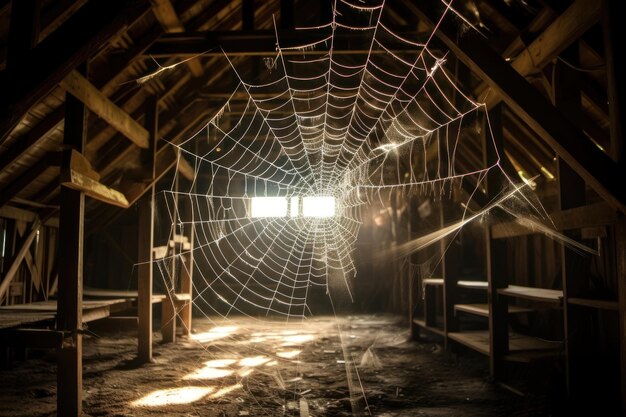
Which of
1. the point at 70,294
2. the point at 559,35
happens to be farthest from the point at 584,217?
the point at 70,294

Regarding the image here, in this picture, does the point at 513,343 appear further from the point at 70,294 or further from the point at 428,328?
the point at 70,294

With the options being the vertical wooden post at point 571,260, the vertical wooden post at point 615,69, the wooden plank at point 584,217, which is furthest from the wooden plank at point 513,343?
the vertical wooden post at point 615,69

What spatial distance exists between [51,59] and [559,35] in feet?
13.3

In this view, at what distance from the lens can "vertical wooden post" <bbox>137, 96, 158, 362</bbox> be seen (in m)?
6.98

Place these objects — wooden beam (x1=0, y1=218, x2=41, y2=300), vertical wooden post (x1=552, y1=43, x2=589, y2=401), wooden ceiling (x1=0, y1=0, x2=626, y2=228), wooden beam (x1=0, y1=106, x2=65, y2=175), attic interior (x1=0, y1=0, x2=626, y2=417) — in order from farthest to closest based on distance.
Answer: wooden beam (x1=0, y1=218, x2=41, y2=300)
wooden beam (x1=0, y1=106, x2=65, y2=175)
vertical wooden post (x1=552, y1=43, x2=589, y2=401)
attic interior (x1=0, y1=0, x2=626, y2=417)
wooden ceiling (x1=0, y1=0, x2=626, y2=228)

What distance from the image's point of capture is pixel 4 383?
5.86 m

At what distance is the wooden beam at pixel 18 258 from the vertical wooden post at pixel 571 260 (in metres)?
7.78

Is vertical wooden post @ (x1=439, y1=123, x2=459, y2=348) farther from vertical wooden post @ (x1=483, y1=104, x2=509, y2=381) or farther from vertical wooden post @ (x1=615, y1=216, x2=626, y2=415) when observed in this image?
vertical wooden post @ (x1=615, y1=216, x2=626, y2=415)

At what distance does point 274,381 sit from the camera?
19.1ft

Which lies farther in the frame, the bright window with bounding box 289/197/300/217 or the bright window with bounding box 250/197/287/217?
the bright window with bounding box 250/197/287/217

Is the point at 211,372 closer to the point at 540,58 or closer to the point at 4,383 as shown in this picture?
the point at 4,383

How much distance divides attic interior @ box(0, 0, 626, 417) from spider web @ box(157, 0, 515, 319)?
91 mm

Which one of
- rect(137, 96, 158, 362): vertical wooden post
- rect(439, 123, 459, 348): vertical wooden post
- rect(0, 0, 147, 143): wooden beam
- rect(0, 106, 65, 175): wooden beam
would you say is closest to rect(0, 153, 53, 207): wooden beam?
rect(0, 106, 65, 175): wooden beam

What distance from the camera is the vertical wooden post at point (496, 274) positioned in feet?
18.5
